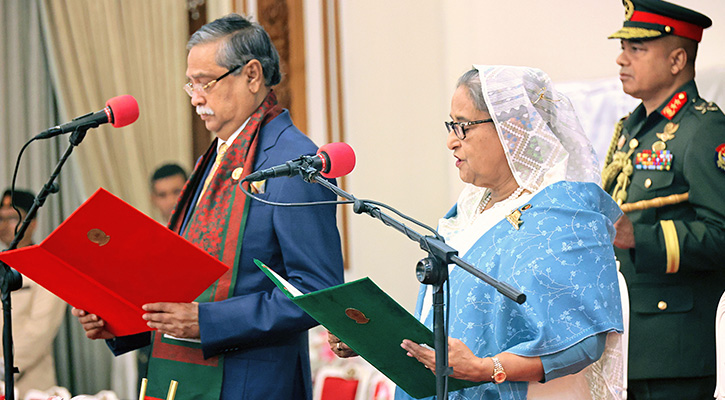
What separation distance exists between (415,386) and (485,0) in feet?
10.4

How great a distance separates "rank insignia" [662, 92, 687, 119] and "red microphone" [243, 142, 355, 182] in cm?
183

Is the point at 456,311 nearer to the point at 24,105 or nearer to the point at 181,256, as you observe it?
the point at 181,256

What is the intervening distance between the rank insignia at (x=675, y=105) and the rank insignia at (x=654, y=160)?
15cm

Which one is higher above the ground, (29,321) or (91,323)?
(91,323)

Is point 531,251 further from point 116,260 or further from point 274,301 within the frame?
point 116,260

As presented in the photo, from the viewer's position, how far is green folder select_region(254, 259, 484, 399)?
4.97ft

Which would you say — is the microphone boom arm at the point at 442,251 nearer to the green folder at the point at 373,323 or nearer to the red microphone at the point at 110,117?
the green folder at the point at 373,323

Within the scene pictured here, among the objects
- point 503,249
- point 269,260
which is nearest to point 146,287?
point 269,260

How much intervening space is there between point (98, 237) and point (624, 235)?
5.92ft

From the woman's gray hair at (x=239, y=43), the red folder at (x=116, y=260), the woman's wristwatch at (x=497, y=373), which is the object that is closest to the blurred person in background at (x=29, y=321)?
the woman's gray hair at (x=239, y=43)

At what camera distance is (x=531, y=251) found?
1.88m

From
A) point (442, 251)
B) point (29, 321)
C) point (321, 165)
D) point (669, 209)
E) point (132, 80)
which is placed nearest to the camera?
point (442, 251)

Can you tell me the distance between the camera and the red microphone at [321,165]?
1669 millimetres

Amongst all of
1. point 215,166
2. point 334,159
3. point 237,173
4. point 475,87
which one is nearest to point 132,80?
point 215,166
